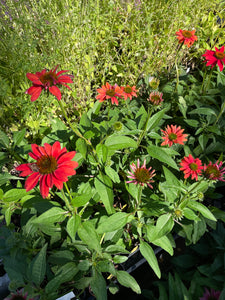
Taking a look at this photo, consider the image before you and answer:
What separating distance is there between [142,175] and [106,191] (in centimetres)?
14

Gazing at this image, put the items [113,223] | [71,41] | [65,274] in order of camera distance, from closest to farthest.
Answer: [65,274]
[113,223]
[71,41]

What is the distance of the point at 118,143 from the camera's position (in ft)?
2.35

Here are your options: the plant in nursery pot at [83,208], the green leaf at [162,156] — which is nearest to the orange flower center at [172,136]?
the plant in nursery pot at [83,208]

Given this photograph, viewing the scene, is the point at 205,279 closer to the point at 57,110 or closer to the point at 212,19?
the point at 57,110

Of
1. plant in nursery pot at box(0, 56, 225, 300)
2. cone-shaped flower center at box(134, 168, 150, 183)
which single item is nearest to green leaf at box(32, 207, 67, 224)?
plant in nursery pot at box(0, 56, 225, 300)

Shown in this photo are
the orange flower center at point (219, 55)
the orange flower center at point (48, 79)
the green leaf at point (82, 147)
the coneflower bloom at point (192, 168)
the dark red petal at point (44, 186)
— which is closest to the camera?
the dark red petal at point (44, 186)

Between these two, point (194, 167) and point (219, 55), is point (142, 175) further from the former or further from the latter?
point (219, 55)

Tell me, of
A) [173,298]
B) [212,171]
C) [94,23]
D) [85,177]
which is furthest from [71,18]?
[173,298]

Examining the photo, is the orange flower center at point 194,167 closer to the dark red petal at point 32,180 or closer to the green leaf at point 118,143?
the green leaf at point 118,143

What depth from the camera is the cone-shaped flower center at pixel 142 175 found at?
644 mm

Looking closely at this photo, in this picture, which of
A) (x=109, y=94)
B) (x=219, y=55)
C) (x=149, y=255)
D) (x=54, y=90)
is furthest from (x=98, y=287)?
(x=219, y=55)

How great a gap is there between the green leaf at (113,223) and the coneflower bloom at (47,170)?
292 mm

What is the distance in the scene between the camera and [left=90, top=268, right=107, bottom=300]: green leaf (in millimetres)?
622

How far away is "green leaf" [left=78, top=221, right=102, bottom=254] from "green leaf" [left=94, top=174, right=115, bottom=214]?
82 millimetres
